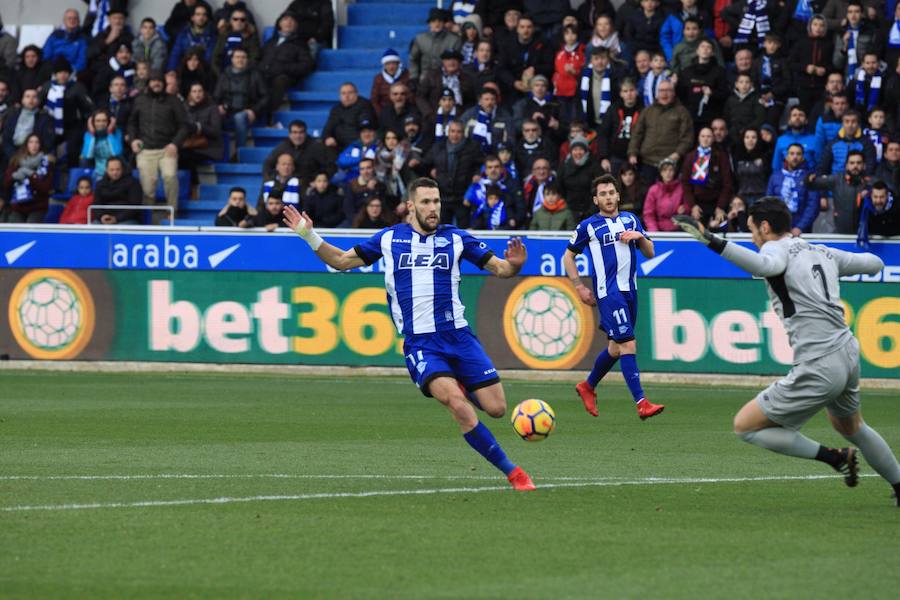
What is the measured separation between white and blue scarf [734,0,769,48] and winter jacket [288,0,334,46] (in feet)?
26.5

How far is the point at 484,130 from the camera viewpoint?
2377cm

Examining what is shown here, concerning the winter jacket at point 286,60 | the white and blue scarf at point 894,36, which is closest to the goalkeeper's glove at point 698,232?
the white and blue scarf at point 894,36

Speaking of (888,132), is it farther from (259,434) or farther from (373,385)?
(259,434)

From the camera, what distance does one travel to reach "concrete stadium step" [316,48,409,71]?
28766 mm

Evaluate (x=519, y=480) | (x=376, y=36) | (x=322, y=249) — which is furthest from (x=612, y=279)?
Result: (x=376, y=36)

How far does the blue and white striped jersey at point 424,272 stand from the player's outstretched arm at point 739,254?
2.24 metres

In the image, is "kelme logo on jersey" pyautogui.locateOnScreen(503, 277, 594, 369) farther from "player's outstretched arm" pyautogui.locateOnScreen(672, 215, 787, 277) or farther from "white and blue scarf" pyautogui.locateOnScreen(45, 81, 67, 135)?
"player's outstretched arm" pyautogui.locateOnScreen(672, 215, 787, 277)

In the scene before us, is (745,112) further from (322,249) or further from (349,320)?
(322,249)

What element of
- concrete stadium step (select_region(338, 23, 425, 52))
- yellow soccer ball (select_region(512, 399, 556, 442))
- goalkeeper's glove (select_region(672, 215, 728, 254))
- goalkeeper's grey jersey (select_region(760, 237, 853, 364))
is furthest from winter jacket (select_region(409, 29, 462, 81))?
goalkeeper's glove (select_region(672, 215, 728, 254))

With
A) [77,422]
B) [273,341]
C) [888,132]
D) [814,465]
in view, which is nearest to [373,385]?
[273,341]

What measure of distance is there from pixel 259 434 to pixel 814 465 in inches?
197

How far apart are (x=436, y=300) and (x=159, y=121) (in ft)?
53.0

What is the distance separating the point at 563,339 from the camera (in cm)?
2133

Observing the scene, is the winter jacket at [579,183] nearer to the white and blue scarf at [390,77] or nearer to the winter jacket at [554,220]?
the winter jacket at [554,220]
